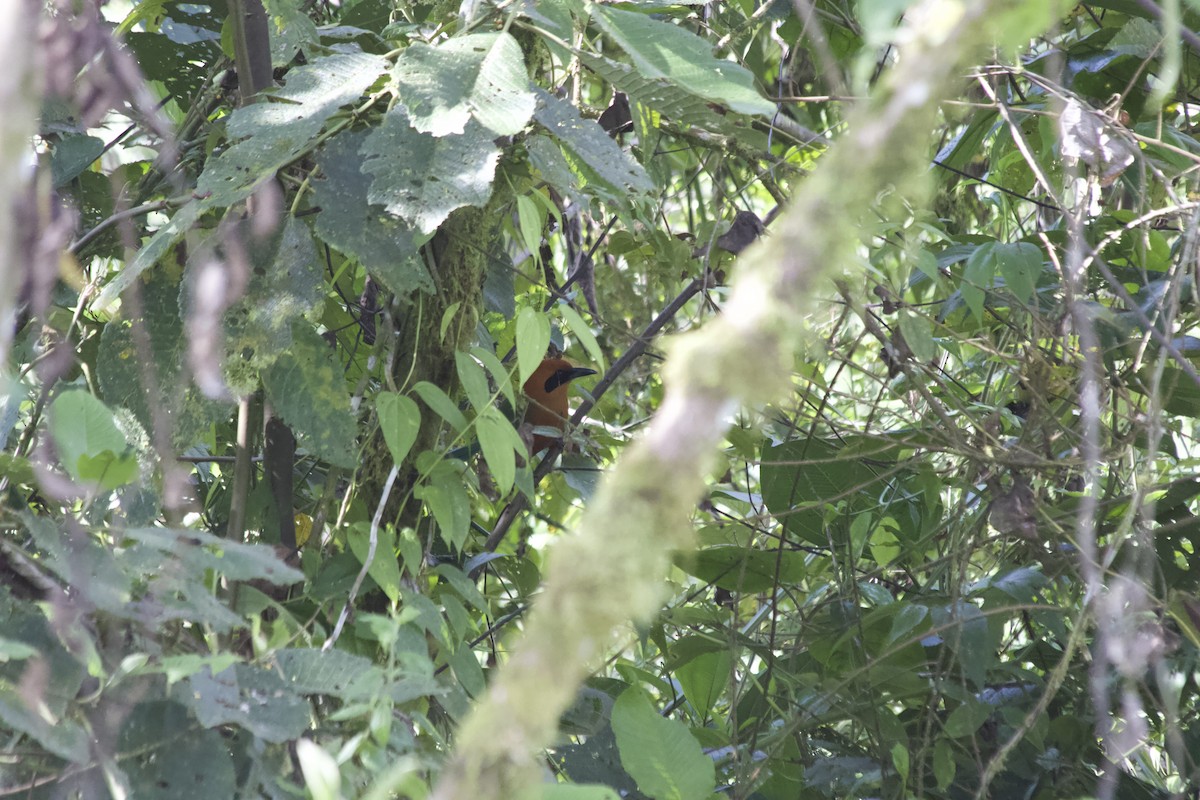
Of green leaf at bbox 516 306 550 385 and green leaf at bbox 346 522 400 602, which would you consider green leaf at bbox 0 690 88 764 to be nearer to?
green leaf at bbox 346 522 400 602

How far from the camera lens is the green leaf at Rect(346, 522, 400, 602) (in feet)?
3.87

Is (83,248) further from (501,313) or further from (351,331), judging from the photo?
(501,313)

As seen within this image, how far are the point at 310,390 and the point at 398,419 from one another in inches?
4.0

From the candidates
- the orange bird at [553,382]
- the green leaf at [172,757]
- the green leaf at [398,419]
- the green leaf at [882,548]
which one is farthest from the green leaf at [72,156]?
the green leaf at [882,548]

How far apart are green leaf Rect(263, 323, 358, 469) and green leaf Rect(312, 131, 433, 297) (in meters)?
0.12

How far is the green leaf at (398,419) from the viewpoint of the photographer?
1190 millimetres

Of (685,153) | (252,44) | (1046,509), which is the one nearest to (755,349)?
(252,44)

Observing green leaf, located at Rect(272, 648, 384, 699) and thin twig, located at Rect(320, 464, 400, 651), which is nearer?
green leaf, located at Rect(272, 648, 384, 699)

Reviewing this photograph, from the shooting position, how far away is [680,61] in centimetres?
104

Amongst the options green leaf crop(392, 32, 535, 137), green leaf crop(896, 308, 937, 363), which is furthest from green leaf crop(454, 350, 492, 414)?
green leaf crop(896, 308, 937, 363)

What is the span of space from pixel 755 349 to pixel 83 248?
127 cm

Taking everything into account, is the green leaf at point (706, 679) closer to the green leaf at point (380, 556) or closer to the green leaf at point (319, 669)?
the green leaf at point (380, 556)

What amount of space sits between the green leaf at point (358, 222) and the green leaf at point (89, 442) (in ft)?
1.08

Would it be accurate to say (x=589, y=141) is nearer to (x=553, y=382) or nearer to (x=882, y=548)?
(x=882, y=548)
